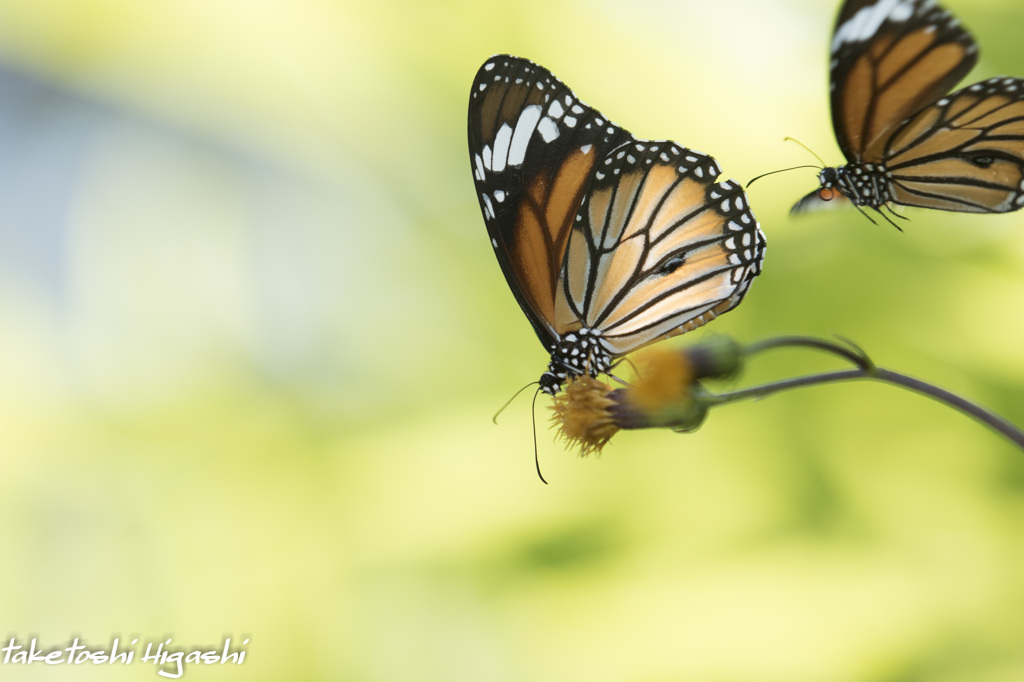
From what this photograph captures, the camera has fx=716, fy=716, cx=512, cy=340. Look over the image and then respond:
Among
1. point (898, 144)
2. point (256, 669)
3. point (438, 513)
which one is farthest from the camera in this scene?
point (438, 513)

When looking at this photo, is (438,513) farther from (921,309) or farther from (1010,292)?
(1010,292)

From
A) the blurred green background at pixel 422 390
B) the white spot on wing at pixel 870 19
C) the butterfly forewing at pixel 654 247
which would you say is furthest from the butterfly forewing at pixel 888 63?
the blurred green background at pixel 422 390

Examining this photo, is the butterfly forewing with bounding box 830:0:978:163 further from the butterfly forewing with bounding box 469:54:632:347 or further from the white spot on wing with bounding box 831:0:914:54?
the butterfly forewing with bounding box 469:54:632:347

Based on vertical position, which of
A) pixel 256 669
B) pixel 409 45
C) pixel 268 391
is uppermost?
pixel 409 45

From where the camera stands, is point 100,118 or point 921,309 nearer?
point 921,309

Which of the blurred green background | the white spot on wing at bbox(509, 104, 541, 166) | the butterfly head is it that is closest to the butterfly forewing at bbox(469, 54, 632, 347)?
the white spot on wing at bbox(509, 104, 541, 166)

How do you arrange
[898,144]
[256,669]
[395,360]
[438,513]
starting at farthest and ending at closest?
1. [395,360]
2. [438,513]
3. [256,669]
4. [898,144]

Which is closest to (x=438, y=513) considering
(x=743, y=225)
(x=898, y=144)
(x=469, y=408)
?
(x=469, y=408)

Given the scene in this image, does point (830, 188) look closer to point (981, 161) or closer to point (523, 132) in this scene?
point (981, 161)
